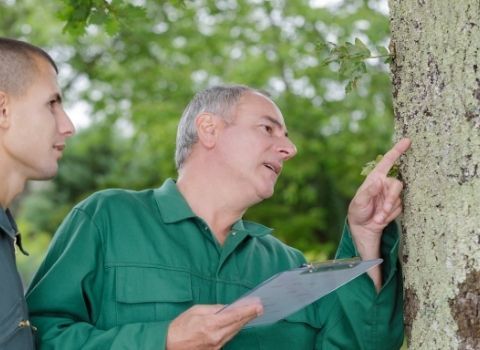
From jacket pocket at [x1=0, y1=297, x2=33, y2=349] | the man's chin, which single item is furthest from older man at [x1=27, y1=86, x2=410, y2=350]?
the man's chin

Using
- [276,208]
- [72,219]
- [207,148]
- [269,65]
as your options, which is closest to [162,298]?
[72,219]

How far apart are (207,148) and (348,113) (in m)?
7.18

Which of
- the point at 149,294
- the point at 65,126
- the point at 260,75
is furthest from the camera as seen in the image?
the point at 260,75

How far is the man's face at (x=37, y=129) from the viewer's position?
7.10 feet

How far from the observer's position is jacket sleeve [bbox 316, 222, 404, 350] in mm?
2482

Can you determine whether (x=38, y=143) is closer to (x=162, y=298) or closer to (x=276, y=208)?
(x=162, y=298)

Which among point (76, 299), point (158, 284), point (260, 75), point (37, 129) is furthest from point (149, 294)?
point (260, 75)

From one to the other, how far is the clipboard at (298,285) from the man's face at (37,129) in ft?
2.05

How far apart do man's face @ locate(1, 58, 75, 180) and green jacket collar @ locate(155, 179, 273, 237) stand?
48 cm

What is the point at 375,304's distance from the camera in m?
2.53

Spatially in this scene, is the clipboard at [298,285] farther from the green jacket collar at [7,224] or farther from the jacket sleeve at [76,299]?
the green jacket collar at [7,224]

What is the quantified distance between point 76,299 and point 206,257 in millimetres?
449

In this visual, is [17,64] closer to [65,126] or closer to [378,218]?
[65,126]

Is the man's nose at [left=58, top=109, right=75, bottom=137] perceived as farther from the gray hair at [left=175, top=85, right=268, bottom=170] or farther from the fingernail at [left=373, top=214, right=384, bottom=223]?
the fingernail at [left=373, top=214, right=384, bottom=223]
